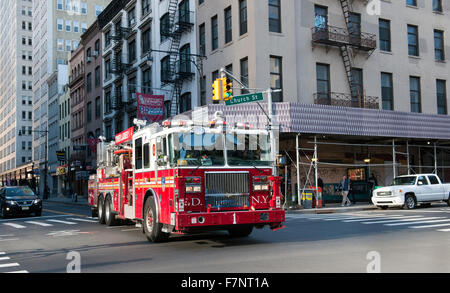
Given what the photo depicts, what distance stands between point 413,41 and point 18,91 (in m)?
89.9

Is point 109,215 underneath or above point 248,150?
underneath

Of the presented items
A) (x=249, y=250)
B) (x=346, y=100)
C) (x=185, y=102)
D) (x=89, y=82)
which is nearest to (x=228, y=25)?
(x=185, y=102)

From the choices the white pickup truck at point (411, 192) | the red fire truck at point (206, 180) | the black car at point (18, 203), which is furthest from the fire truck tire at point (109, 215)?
the white pickup truck at point (411, 192)

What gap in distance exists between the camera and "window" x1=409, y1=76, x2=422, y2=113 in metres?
34.2

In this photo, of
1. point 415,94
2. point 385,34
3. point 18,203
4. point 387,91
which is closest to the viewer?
point 18,203

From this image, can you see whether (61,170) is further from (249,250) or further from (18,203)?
(249,250)

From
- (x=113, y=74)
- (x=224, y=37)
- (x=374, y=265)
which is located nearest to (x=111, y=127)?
(x=113, y=74)

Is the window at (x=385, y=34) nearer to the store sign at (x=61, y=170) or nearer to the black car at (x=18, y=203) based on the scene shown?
the black car at (x=18, y=203)

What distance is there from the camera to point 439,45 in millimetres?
36312

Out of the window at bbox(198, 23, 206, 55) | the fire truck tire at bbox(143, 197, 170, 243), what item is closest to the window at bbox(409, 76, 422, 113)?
the window at bbox(198, 23, 206, 55)

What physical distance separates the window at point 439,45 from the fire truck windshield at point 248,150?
94.5 feet

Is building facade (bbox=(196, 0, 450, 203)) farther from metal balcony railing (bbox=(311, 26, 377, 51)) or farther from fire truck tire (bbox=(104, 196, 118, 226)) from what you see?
fire truck tire (bbox=(104, 196, 118, 226))

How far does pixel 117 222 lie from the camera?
17.5 meters
